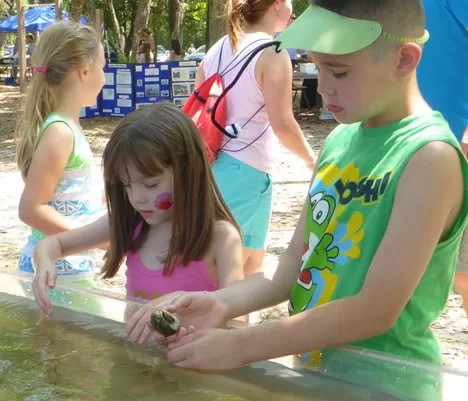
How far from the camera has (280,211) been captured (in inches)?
287

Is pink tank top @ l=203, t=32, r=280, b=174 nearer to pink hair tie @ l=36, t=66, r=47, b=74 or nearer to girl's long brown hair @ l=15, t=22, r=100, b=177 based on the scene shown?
girl's long brown hair @ l=15, t=22, r=100, b=177

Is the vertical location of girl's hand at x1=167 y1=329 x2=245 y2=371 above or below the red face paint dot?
below

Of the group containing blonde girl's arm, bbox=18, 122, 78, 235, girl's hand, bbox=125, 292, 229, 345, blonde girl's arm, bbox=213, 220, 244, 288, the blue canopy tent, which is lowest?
the blue canopy tent

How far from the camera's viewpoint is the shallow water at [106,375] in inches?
66.4

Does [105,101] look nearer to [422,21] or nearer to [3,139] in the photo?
[3,139]

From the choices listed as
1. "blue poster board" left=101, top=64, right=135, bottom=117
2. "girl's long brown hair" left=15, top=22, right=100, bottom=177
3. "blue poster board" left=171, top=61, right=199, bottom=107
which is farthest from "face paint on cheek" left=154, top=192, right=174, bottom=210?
"blue poster board" left=101, top=64, right=135, bottom=117

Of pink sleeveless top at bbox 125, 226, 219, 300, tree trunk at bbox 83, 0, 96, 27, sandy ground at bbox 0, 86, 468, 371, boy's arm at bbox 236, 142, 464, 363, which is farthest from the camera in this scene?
tree trunk at bbox 83, 0, 96, 27

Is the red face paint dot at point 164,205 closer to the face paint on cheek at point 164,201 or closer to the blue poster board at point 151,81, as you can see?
the face paint on cheek at point 164,201

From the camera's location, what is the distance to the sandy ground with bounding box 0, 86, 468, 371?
411 centimetres

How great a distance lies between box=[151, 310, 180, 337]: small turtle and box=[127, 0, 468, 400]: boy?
32mm

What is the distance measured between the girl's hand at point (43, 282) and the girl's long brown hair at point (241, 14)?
5.13 feet

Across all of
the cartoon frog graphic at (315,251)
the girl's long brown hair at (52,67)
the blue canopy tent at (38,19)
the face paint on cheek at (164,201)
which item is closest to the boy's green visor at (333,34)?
the cartoon frog graphic at (315,251)

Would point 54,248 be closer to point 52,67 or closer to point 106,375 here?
point 106,375

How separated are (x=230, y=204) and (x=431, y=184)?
6.21 ft
